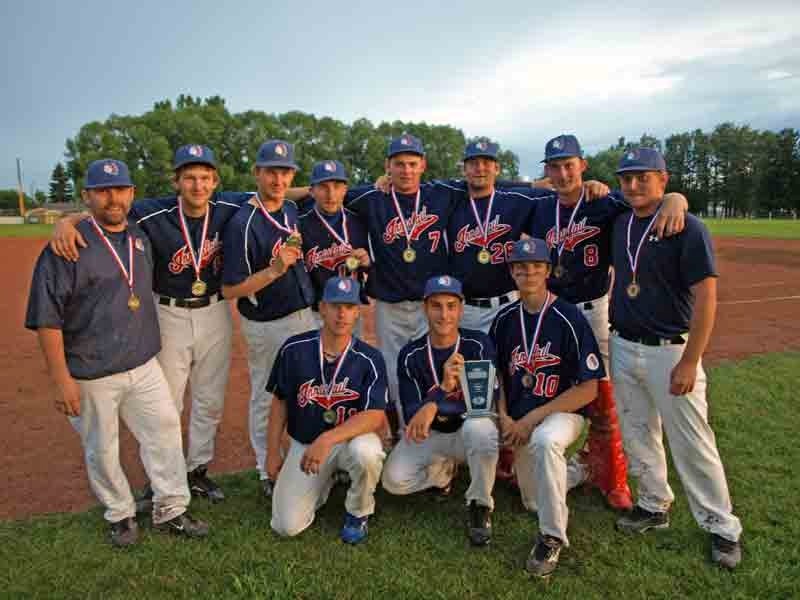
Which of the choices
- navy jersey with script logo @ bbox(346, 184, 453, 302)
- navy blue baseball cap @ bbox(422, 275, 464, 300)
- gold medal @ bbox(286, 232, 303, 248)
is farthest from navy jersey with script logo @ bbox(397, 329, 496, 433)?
gold medal @ bbox(286, 232, 303, 248)

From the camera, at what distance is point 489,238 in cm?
474

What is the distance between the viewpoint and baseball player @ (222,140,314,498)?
14.4 ft

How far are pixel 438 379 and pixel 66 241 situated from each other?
104 inches

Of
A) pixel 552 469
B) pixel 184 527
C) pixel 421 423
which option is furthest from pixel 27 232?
pixel 552 469

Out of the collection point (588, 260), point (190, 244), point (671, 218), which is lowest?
point (588, 260)

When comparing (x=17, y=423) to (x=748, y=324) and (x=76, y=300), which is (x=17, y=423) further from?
(x=748, y=324)

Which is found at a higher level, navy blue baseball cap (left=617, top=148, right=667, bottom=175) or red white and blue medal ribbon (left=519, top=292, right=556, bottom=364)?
navy blue baseball cap (left=617, top=148, right=667, bottom=175)

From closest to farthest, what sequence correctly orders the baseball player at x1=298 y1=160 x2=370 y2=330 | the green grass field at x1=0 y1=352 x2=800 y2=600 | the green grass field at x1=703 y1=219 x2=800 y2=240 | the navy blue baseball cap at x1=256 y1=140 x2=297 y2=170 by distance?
the green grass field at x1=0 y1=352 x2=800 y2=600 < the navy blue baseball cap at x1=256 y1=140 x2=297 y2=170 < the baseball player at x1=298 y1=160 x2=370 y2=330 < the green grass field at x1=703 y1=219 x2=800 y2=240

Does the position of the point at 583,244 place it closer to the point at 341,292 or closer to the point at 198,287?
the point at 341,292

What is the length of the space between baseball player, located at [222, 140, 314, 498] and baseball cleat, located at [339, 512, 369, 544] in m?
0.89

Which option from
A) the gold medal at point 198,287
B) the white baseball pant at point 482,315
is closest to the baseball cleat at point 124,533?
the gold medal at point 198,287

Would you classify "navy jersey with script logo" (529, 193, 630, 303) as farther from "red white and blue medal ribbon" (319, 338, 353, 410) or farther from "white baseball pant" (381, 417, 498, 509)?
"red white and blue medal ribbon" (319, 338, 353, 410)

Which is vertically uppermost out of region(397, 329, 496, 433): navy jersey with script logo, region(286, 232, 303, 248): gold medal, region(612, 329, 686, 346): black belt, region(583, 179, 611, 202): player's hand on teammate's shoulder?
region(583, 179, 611, 202): player's hand on teammate's shoulder

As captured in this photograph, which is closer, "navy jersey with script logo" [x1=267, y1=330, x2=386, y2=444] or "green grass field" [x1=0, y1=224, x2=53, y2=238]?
"navy jersey with script logo" [x1=267, y1=330, x2=386, y2=444]
